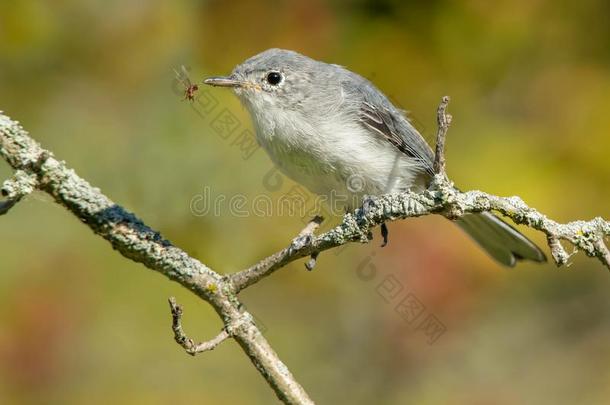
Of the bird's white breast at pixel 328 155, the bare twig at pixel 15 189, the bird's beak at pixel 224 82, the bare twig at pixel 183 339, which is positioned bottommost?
the bare twig at pixel 183 339

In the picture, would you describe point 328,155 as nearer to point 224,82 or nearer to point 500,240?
point 224,82

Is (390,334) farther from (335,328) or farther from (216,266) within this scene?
(216,266)

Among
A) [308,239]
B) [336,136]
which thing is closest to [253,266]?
[308,239]

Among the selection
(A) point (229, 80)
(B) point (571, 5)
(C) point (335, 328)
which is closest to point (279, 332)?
(C) point (335, 328)

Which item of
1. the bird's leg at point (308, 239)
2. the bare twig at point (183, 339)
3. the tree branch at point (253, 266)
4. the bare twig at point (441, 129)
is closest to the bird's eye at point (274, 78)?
the bird's leg at point (308, 239)

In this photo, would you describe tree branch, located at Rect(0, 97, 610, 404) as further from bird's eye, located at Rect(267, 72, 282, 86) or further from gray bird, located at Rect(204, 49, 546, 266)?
bird's eye, located at Rect(267, 72, 282, 86)

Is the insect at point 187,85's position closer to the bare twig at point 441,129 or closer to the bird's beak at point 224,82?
the bird's beak at point 224,82
